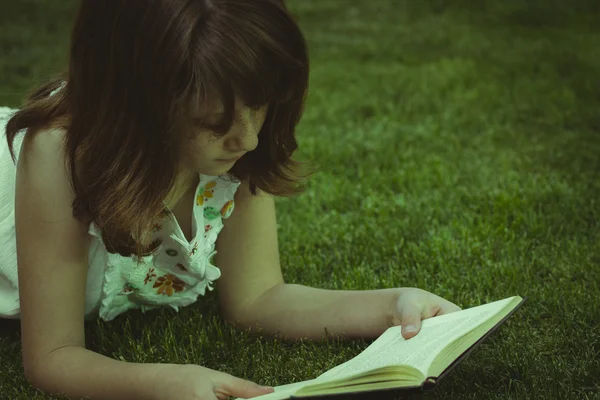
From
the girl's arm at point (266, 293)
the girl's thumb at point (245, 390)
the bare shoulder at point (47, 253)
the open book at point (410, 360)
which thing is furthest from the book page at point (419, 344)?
the bare shoulder at point (47, 253)

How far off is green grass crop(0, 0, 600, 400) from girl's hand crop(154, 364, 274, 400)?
33 cm

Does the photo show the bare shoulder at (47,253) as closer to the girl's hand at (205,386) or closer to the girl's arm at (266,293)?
the girl's hand at (205,386)

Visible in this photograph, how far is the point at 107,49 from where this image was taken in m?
1.41

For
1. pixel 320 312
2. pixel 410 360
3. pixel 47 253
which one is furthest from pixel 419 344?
pixel 47 253

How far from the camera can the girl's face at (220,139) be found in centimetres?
142

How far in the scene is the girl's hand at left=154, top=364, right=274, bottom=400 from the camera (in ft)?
4.71

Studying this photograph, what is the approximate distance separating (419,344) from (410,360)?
4.5 inches

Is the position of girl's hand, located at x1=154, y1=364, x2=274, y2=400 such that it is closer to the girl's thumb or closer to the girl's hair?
the girl's thumb

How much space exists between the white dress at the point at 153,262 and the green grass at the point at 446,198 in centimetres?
11

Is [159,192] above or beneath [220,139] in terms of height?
beneath

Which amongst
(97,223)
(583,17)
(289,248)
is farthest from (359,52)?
(97,223)

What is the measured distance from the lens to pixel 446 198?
281cm

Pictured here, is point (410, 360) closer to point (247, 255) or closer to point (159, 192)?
point (159, 192)

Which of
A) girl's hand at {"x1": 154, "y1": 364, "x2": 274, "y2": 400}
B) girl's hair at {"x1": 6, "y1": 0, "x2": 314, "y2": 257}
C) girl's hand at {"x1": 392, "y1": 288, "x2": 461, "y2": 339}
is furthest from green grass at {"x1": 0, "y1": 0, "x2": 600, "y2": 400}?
girl's hair at {"x1": 6, "y1": 0, "x2": 314, "y2": 257}
